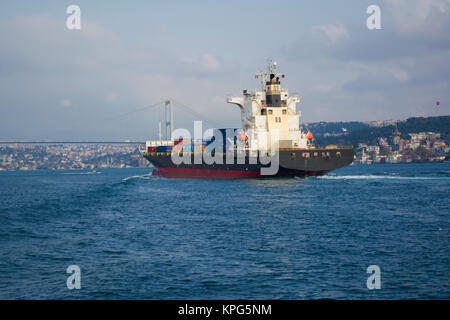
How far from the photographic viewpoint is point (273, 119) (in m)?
53.2

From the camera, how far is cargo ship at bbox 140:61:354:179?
47719mm

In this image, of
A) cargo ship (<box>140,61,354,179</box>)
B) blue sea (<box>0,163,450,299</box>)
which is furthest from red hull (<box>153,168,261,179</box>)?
blue sea (<box>0,163,450,299</box>)

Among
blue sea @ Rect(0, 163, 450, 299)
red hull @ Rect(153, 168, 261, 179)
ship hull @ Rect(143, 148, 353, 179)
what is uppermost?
ship hull @ Rect(143, 148, 353, 179)

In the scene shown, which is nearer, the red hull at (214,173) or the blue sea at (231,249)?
the blue sea at (231,249)

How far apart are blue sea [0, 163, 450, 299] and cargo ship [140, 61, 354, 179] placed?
16289mm

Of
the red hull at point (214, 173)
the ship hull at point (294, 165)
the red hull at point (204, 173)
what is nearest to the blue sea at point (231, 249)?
the ship hull at point (294, 165)

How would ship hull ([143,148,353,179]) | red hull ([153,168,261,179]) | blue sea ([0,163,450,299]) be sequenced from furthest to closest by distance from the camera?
red hull ([153,168,261,179]) < ship hull ([143,148,353,179]) < blue sea ([0,163,450,299])

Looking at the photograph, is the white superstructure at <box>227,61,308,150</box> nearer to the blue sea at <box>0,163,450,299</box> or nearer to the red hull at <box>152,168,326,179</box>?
the red hull at <box>152,168,326,179</box>

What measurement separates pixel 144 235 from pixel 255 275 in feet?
26.4

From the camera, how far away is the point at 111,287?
12.5m

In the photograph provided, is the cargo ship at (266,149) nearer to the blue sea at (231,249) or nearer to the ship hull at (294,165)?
the ship hull at (294,165)

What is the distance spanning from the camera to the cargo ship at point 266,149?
47719 mm
